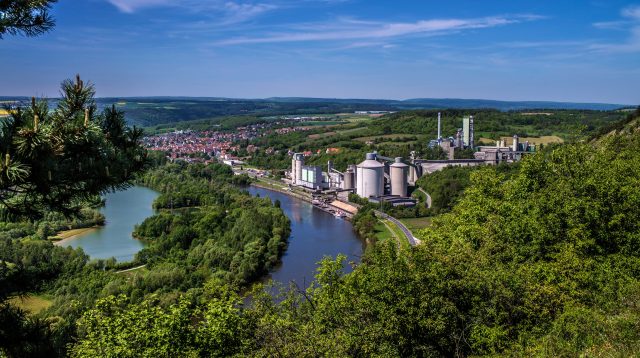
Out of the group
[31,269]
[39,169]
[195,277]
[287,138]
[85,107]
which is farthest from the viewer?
[287,138]

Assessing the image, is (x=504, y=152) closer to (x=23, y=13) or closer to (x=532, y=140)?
(x=532, y=140)

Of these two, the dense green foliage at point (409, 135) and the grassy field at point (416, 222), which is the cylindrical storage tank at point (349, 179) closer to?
the dense green foliage at point (409, 135)

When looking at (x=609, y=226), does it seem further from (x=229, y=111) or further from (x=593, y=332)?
(x=229, y=111)

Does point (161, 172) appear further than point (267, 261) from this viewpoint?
Yes

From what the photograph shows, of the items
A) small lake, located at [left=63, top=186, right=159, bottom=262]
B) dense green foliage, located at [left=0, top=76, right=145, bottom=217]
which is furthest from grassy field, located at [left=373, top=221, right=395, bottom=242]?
dense green foliage, located at [left=0, top=76, right=145, bottom=217]

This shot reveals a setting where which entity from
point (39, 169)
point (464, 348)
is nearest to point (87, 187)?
point (39, 169)

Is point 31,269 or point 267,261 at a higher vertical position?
point 31,269
